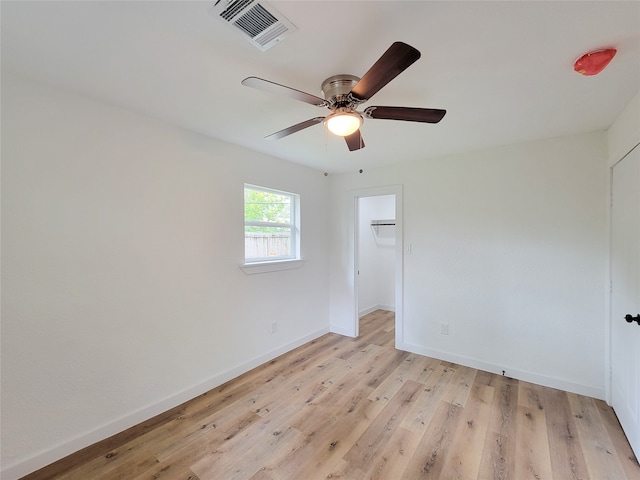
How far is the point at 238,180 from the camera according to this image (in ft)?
9.42

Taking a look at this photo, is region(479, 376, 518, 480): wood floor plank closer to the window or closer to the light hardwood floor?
the light hardwood floor

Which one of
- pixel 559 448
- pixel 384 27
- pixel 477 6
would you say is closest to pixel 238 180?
pixel 384 27

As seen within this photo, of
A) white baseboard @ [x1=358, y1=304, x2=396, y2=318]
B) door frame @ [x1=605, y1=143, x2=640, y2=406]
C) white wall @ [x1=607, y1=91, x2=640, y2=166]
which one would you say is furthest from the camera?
white baseboard @ [x1=358, y1=304, x2=396, y2=318]

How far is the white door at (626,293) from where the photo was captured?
182cm

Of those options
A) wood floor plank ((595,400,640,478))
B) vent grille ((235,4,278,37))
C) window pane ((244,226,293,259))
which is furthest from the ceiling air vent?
wood floor plank ((595,400,640,478))

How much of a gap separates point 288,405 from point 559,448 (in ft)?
6.33

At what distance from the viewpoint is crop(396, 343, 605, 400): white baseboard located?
8.13ft

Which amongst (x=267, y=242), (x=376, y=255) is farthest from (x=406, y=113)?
(x=376, y=255)

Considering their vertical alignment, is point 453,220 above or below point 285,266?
above

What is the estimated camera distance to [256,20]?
46.3 inches

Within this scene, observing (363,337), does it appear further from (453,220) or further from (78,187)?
(78,187)

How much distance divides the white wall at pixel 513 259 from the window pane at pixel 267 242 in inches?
57.8

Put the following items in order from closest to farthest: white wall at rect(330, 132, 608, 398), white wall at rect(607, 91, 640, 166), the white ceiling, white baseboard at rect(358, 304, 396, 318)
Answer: the white ceiling → white wall at rect(607, 91, 640, 166) → white wall at rect(330, 132, 608, 398) → white baseboard at rect(358, 304, 396, 318)

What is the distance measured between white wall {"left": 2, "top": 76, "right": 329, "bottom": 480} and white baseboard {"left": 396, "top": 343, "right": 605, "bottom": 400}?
2.05m
